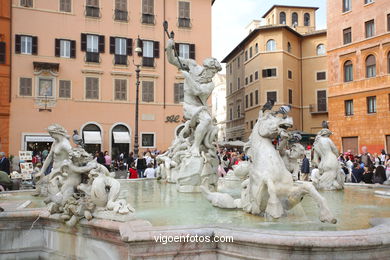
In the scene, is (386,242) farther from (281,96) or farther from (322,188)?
(281,96)

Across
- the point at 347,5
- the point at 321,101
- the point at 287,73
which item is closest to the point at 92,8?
the point at 347,5

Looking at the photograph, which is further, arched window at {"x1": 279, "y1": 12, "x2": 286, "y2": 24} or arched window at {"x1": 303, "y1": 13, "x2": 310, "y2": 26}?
arched window at {"x1": 303, "y1": 13, "x2": 310, "y2": 26}

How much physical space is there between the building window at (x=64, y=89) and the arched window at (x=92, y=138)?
283cm

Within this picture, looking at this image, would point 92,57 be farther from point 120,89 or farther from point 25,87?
point 25,87

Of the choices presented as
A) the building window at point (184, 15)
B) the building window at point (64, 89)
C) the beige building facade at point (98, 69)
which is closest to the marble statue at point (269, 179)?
the beige building facade at point (98, 69)

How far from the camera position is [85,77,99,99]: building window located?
30.7 m

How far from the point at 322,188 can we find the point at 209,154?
226 cm

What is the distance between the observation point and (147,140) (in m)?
31.9

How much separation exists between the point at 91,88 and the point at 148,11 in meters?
8.17

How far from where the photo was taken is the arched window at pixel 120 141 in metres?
30.3

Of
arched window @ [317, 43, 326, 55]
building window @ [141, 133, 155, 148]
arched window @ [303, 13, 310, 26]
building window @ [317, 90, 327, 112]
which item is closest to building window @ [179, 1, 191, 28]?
building window @ [141, 133, 155, 148]

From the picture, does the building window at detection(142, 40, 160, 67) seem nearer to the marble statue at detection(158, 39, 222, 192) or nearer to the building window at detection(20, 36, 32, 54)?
the building window at detection(20, 36, 32, 54)

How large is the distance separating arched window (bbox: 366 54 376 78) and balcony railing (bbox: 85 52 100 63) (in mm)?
20428

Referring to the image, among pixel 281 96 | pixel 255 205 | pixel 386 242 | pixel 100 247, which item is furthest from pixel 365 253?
pixel 281 96
